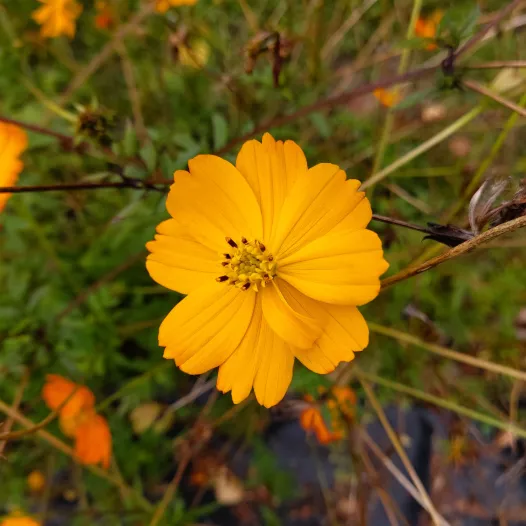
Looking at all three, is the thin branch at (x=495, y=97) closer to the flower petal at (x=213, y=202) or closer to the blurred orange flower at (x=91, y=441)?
the flower petal at (x=213, y=202)

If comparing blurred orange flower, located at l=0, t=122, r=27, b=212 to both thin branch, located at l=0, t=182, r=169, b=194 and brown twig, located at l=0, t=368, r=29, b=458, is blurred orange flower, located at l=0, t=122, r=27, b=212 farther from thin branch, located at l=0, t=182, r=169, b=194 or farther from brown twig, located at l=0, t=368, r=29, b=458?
brown twig, located at l=0, t=368, r=29, b=458

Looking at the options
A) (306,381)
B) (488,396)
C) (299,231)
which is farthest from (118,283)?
(488,396)

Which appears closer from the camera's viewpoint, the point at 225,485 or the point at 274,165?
the point at 274,165

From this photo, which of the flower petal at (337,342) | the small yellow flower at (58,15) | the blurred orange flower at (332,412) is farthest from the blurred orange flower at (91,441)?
the small yellow flower at (58,15)

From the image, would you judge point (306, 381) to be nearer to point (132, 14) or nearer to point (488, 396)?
point (488, 396)

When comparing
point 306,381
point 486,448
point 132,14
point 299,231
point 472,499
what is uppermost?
point 132,14

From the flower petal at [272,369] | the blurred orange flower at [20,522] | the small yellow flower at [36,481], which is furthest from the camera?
the small yellow flower at [36,481]

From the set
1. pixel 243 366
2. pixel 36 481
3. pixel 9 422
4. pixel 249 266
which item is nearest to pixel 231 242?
pixel 249 266
